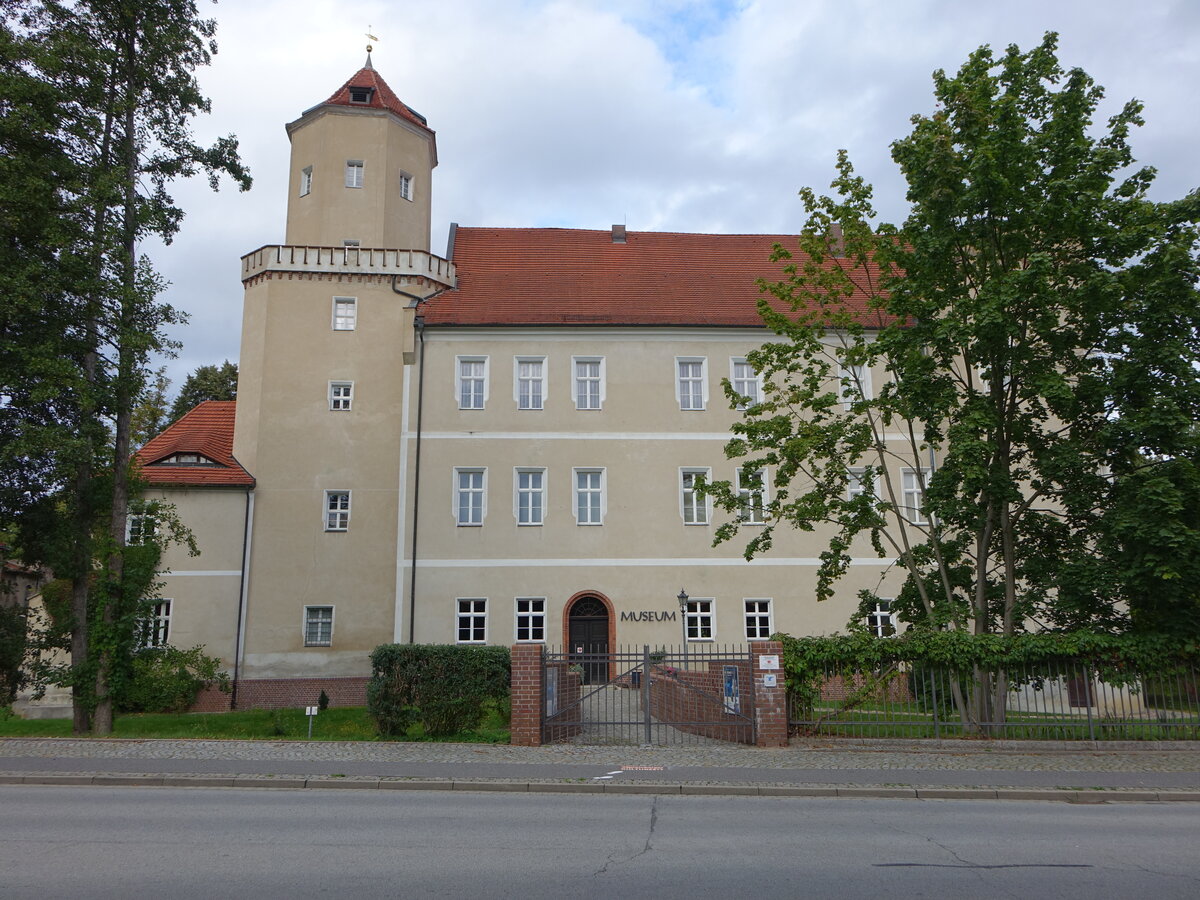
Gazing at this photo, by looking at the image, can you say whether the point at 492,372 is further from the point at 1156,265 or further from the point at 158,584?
the point at 1156,265

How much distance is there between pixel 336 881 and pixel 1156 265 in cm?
1517

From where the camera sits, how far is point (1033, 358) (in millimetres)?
15719

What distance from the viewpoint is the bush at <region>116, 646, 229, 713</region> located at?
24969 mm

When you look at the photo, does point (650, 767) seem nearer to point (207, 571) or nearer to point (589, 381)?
point (589, 381)

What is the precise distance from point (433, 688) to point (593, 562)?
11.8 meters

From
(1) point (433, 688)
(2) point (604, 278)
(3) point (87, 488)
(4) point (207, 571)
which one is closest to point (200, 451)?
(4) point (207, 571)


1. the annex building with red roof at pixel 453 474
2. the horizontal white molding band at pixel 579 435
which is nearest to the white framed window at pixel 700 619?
the annex building with red roof at pixel 453 474

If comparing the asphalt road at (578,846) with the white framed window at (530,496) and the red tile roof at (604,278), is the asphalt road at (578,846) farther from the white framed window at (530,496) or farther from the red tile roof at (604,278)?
the red tile roof at (604,278)

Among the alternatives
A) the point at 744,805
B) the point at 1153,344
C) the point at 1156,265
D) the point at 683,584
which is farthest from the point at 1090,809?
the point at 683,584

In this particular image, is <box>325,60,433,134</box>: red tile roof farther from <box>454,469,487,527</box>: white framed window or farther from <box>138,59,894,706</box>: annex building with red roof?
<box>454,469,487,527</box>: white framed window

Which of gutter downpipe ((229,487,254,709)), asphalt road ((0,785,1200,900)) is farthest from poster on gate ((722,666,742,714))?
gutter downpipe ((229,487,254,709))

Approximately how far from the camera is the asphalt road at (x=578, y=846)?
6.50 meters

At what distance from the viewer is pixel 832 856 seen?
753 cm

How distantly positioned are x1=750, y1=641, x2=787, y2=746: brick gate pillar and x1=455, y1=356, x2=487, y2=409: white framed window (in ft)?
51.0
